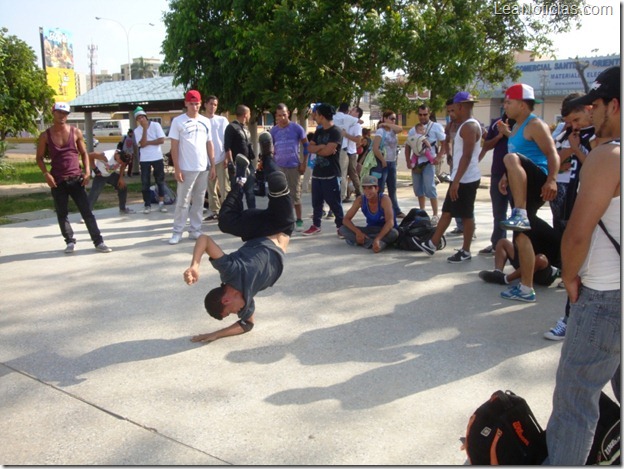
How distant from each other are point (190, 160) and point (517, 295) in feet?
14.1

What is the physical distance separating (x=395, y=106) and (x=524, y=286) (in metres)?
8.20

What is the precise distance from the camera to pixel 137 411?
340 cm

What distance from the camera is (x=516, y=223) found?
188 inches

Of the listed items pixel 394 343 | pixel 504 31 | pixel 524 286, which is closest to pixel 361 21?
pixel 504 31

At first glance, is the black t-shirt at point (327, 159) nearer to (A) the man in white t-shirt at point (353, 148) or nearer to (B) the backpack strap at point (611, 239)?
(A) the man in white t-shirt at point (353, 148)

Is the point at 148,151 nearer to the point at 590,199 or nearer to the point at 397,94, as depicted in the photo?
the point at 397,94

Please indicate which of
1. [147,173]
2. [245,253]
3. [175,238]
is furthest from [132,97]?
[245,253]

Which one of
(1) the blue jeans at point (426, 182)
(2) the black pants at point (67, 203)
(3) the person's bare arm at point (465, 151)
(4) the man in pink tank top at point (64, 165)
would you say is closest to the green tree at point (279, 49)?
(1) the blue jeans at point (426, 182)

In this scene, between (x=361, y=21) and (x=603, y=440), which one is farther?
(x=361, y=21)

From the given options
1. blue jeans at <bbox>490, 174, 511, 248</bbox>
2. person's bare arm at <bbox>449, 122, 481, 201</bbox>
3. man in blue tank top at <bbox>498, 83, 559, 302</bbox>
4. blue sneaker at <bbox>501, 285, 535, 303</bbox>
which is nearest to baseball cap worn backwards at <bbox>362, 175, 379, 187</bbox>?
person's bare arm at <bbox>449, 122, 481, 201</bbox>

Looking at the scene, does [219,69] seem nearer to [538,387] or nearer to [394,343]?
[394,343]

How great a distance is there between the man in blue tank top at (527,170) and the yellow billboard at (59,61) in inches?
1468

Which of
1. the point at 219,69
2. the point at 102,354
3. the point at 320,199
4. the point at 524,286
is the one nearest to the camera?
the point at 102,354

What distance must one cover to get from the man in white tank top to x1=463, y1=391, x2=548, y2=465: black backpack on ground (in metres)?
0.15
